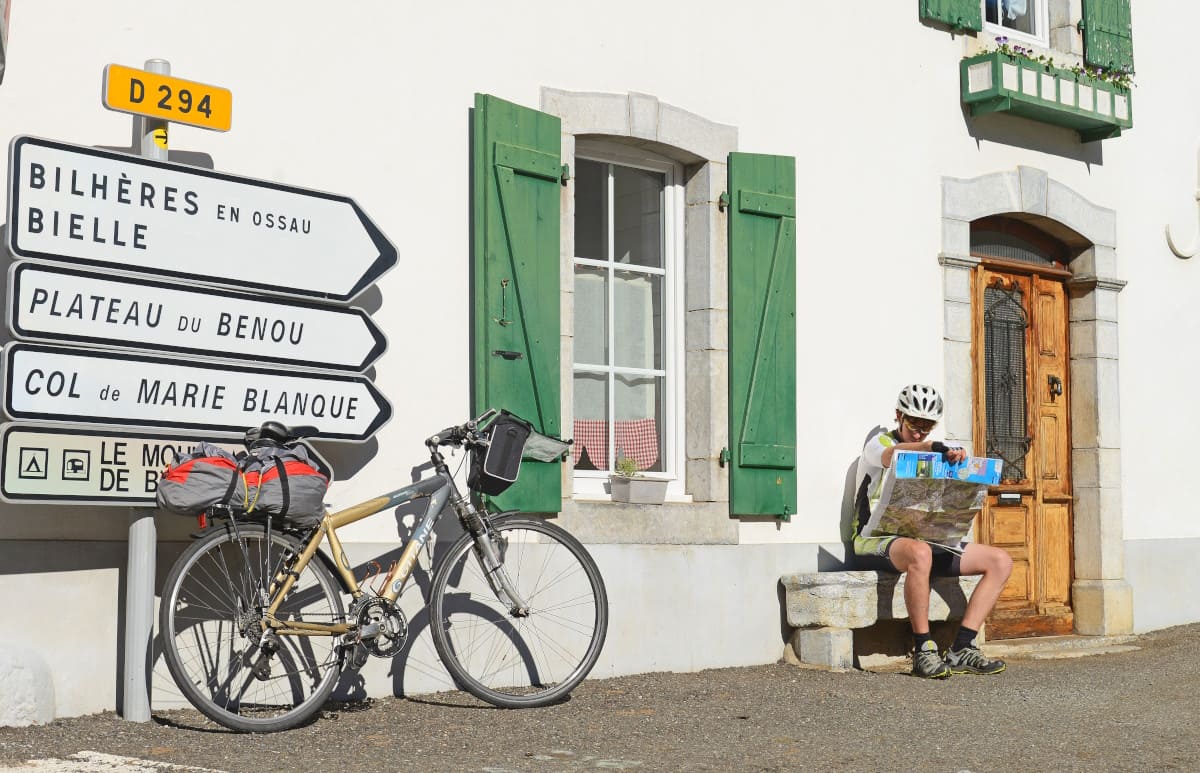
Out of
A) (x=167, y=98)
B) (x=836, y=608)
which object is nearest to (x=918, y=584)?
(x=836, y=608)

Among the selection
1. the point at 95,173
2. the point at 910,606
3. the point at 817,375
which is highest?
the point at 95,173

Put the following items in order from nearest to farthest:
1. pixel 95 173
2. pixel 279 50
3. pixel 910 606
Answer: pixel 95 173 < pixel 279 50 < pixel 910 606

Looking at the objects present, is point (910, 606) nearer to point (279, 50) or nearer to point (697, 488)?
point (697, 488)

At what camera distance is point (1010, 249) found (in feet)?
28.8

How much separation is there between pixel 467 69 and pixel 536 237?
75 centimetres

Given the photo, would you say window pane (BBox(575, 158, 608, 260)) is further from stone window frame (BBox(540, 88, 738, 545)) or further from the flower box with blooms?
the flower box with blooms

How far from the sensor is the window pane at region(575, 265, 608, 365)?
704 cm

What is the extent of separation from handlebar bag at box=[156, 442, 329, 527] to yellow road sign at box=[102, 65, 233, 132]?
1.15 meters

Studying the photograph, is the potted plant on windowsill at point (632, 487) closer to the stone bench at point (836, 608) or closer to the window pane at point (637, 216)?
the stone bench at point (836, 608)

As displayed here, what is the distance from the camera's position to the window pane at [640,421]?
711 cm

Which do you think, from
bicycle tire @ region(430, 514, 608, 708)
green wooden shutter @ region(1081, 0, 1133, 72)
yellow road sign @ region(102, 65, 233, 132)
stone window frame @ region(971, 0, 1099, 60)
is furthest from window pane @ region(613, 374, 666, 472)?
green wooden shutter @ region(1081, 0, 1133, 72)

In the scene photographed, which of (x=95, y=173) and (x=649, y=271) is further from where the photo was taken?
(x=649, y=271)

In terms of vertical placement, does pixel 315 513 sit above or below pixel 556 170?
below

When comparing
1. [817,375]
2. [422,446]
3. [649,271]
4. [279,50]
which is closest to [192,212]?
[279,50]
